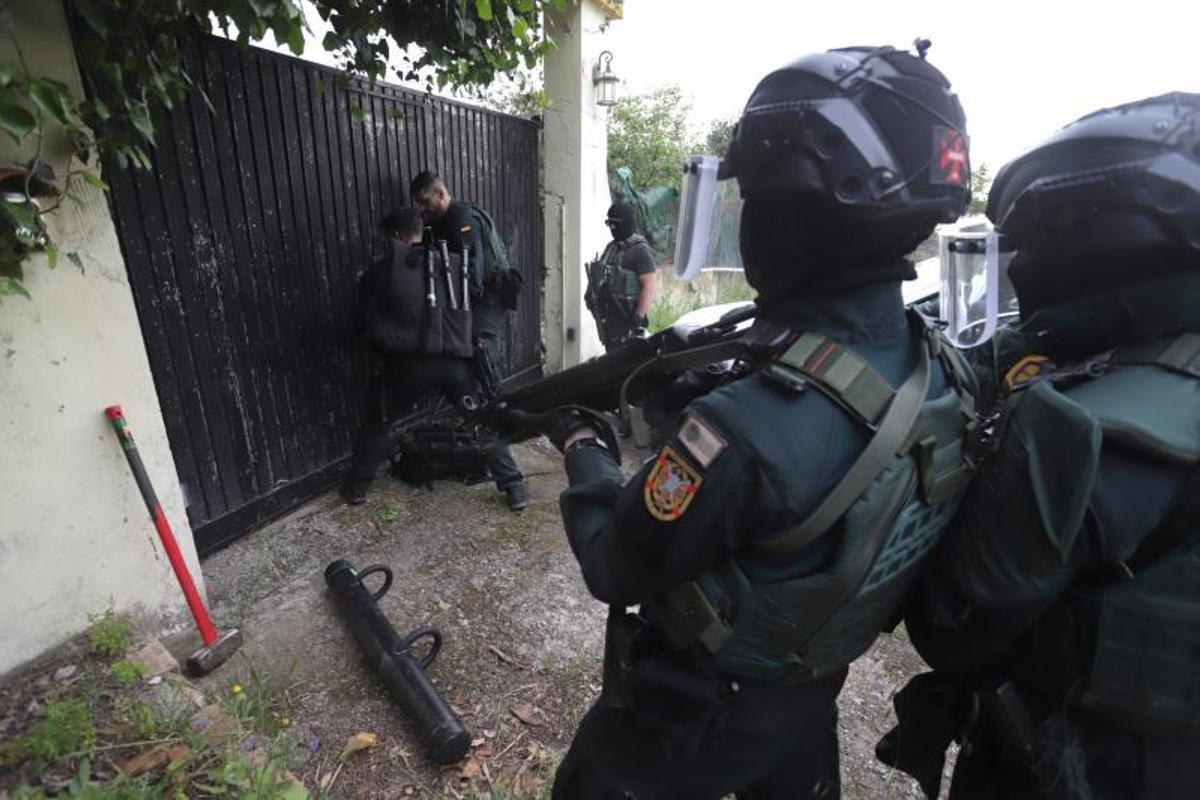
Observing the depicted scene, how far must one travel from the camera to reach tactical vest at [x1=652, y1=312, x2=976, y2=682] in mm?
1018

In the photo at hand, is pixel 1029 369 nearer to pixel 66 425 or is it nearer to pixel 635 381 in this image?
pixel 635 381

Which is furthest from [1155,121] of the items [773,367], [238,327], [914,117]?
[238,327]

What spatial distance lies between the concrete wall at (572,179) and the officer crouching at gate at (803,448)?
4525 millimetres

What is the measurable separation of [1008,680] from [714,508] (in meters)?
0.81

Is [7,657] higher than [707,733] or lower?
lower

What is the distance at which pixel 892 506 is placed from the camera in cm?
103

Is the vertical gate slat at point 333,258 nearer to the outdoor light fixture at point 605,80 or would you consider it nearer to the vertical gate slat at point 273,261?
the vertical gate slat at point 273,261

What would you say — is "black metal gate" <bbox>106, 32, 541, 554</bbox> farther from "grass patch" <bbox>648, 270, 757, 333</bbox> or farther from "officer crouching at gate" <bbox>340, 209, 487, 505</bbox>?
"grass patch" <bbox>648, 270, 757, 333</bbox>

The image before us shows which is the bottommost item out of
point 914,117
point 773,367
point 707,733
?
point 707,733

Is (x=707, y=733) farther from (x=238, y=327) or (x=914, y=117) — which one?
(x=238, y=327)

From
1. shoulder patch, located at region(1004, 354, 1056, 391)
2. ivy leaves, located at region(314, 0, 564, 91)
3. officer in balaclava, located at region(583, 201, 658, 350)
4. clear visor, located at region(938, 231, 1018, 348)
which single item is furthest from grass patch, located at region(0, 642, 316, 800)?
officer in balaclava, located at region(583, 201, 658, 350)

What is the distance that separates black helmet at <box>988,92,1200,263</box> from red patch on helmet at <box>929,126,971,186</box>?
236 mm

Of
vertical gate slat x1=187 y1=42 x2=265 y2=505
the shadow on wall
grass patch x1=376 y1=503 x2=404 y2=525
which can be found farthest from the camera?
the shadow on wall

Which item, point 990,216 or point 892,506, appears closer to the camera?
point 892,506
